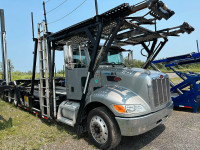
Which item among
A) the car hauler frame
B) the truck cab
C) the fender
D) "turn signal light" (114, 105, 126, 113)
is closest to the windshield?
the car hauler frame

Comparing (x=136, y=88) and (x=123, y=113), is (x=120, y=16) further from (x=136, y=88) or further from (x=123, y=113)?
(x=123, y=113)

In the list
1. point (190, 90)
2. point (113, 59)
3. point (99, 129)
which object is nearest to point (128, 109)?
point (99, 129)

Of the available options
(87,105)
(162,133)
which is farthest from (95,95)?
(162,133)

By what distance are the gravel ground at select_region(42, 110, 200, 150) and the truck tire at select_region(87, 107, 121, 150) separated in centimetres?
29

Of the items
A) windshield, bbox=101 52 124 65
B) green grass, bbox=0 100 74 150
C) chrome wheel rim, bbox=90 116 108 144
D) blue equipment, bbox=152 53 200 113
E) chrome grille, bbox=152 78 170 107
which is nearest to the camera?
chrome wheel rim, bbox=90 116 108 144

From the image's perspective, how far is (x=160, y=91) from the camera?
3.65m

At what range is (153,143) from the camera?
3680 millimetres

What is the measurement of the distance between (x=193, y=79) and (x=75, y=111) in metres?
4.96

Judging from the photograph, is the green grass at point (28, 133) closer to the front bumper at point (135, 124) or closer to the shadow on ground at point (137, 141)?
the shadow on ground at point (137, 141)

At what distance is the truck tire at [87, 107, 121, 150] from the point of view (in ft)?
10.4

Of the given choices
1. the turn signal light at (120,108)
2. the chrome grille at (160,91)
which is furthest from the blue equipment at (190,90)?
the turn signal light at (120,108)

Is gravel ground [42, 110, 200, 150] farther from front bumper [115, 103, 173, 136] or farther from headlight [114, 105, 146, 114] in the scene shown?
headlight [114, 105, 146, 114]

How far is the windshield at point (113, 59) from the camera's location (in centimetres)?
449

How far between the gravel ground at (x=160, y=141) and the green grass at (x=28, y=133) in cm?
35
